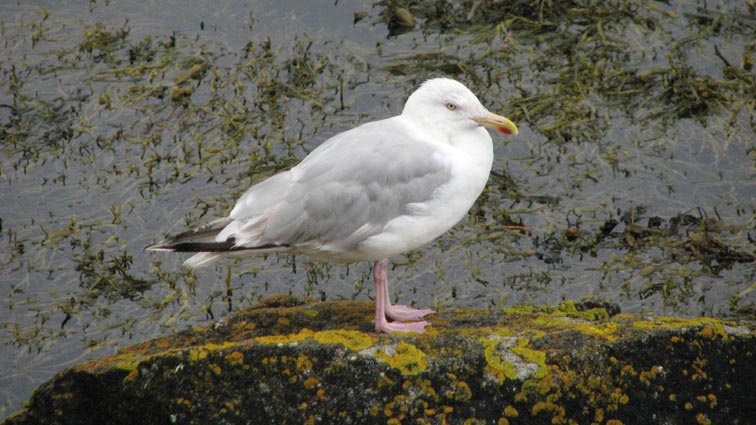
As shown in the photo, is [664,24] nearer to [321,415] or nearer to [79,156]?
[79,156]

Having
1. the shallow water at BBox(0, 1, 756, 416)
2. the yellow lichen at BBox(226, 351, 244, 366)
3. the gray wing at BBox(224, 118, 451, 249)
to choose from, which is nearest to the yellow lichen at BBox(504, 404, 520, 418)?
the yellow lichen at BBox(226, 351, 244, 366)

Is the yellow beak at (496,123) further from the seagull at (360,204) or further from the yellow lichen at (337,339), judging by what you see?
the yellow lichen at (337,339)

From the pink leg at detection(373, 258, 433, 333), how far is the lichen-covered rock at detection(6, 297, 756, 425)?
816mm

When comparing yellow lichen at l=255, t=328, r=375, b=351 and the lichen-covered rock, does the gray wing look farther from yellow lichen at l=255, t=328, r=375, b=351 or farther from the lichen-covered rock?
the lichen-covered rock

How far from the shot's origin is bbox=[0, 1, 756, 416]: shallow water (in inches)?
242

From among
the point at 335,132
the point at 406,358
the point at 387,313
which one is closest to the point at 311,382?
the point at 406,358

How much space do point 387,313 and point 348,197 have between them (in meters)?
0.69

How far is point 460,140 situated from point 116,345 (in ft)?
8.07

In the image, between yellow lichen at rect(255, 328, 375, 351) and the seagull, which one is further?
the seagull

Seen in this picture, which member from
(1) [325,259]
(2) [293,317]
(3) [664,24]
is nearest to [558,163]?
(3) [664,24]

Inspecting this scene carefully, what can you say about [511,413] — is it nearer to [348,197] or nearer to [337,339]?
[337,339]

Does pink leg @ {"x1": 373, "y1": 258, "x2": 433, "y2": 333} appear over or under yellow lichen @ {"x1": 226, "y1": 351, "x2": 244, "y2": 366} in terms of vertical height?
under

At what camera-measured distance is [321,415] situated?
3.54 metres

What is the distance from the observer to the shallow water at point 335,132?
6137mm
